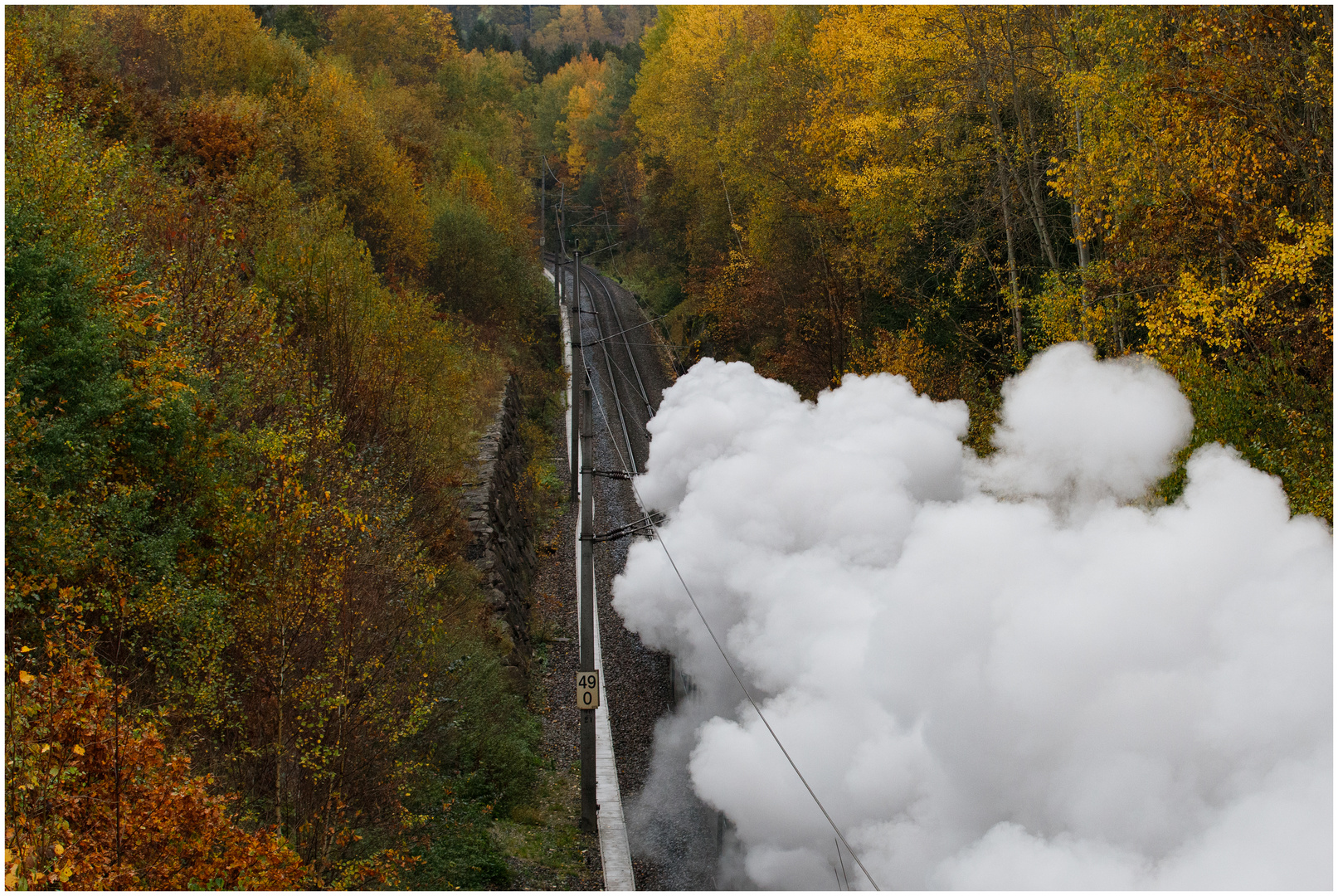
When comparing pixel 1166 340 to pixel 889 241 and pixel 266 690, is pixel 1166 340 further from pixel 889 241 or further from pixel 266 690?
pixel 266 690

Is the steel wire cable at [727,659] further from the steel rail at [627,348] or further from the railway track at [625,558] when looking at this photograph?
the steel rail at [627,348]

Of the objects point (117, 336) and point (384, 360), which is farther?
point (384, 360)

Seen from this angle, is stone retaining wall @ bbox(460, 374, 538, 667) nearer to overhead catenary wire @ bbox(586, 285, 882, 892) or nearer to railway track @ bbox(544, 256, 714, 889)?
railway track @ bbox(544, 256, 714, 889)

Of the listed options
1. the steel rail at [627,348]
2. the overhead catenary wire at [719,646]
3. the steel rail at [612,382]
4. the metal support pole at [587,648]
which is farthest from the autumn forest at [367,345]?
the steel rail at [627,348]

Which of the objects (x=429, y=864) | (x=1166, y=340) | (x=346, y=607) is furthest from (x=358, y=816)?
(x=1166, y=340)

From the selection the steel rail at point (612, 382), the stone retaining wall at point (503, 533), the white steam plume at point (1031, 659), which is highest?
the steel rail at point (612, 382)

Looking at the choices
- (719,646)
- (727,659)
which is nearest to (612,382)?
(719,646)
